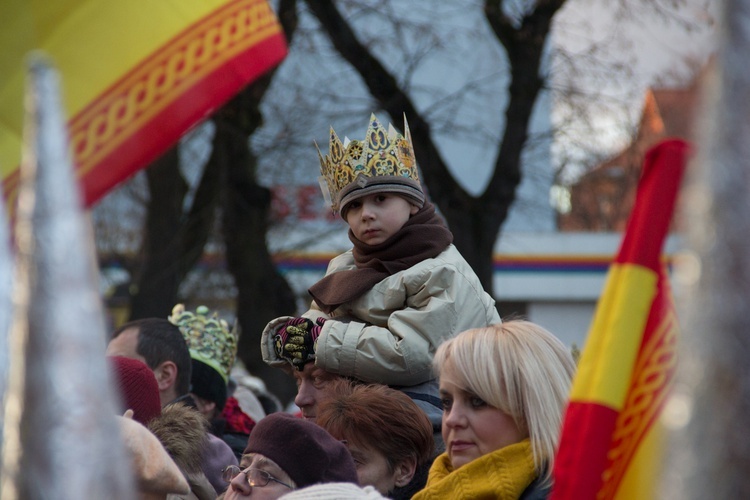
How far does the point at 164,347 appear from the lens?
5.30m

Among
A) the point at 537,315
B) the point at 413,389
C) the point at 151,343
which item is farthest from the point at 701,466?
the point at 537,315

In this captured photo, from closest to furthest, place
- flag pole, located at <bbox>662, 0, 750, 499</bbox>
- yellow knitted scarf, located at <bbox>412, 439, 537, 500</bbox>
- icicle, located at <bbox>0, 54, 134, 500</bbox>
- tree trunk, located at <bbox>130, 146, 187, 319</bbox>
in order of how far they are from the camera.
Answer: flag pole, located at <bbox>662, 0, 750, 499</bbox> < icicle, located at <bbox>0, 54, 134, 500</bbox> < yellow knitted scarf, located at <bbox>412, 439, 537, 500</bbox> < tree trunk, located at <bbox>130, 146, 187, 319</bbox>

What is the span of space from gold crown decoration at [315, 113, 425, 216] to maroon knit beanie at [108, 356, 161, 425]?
956mm

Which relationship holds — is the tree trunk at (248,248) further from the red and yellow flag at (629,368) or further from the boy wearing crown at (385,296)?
the red and yellow flag at (629,368)

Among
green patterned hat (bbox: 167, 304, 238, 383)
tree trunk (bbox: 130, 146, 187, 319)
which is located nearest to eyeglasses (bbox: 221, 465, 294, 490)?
green patterned hat (bbox: 167, 304, 238, 383)

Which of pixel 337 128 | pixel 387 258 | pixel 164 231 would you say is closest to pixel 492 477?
pixel 387 258

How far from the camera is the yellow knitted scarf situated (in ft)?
9.80

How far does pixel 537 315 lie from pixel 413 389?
21811mm

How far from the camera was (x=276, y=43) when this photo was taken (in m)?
2.72

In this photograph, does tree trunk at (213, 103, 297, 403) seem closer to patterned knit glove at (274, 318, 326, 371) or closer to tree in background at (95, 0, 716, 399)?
tree in background at (95, 0, 716, 399)

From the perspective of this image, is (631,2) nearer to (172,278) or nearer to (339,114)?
(339,114)

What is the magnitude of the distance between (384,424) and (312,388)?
2.23 feet

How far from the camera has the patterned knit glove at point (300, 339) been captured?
425 cm

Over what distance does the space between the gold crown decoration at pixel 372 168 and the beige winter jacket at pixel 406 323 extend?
362mm
